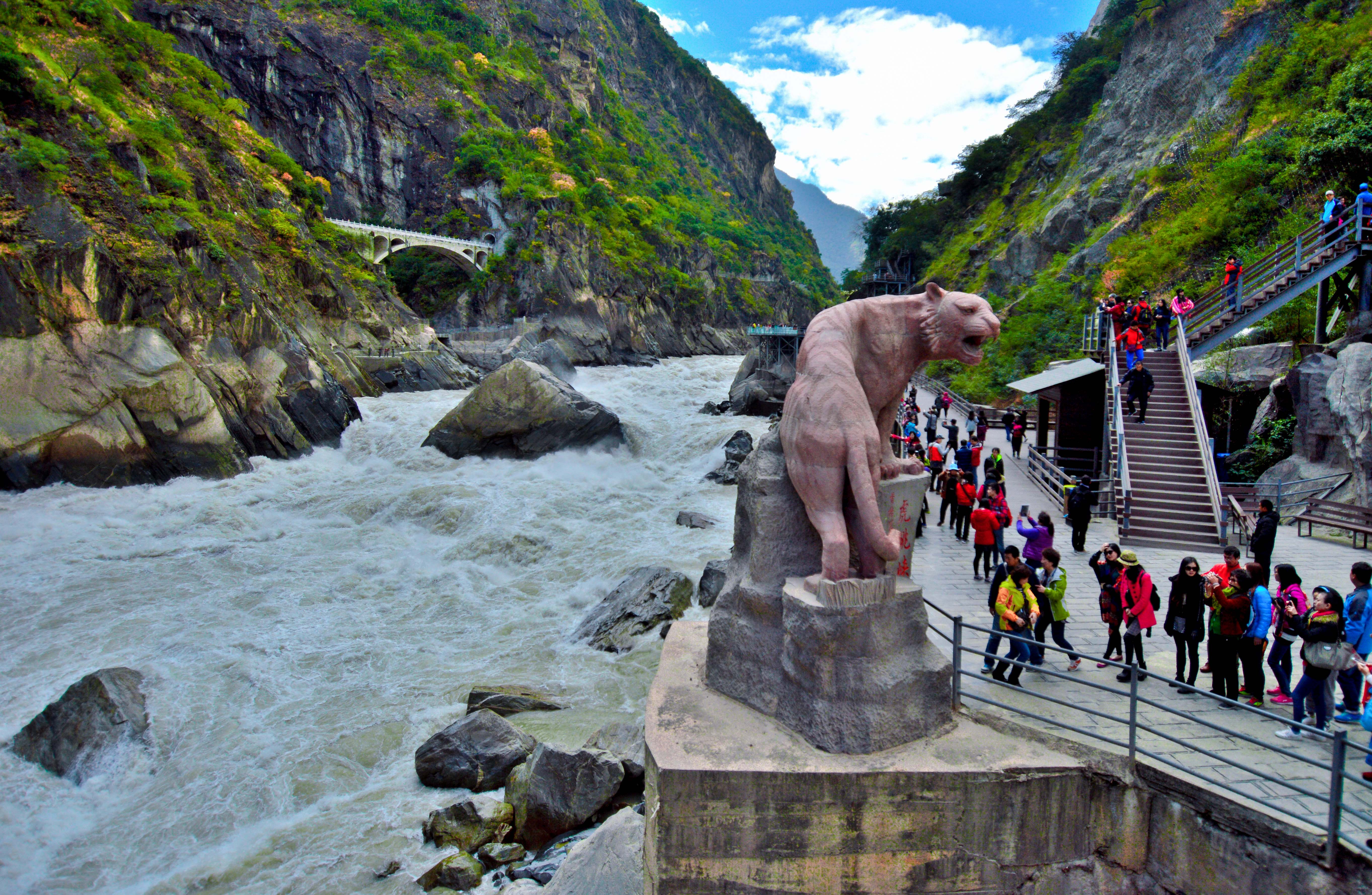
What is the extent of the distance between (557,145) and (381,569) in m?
58.6

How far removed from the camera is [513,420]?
19.5 m

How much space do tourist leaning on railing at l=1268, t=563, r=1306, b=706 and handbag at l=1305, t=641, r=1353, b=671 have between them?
0.36 metres

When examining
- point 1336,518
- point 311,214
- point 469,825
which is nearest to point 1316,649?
point 469,825

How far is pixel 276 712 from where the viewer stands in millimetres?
8297

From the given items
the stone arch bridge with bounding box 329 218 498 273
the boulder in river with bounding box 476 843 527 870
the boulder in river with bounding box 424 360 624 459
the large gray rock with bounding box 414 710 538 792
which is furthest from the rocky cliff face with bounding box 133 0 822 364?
the boulder in river with bounding box 476 843 527 870

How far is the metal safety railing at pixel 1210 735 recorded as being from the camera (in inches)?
140

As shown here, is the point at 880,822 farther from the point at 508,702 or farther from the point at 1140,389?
the point at 1140,389

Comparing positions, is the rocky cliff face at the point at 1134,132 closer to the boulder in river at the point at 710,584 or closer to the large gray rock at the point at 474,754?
the boulder in river at the point at 710,584

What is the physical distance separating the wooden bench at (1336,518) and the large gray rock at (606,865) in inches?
431

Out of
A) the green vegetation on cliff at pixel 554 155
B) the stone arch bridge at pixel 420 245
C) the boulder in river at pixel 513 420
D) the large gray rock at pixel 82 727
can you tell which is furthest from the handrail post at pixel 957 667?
the green vegetation on cliff at pixel 554 155

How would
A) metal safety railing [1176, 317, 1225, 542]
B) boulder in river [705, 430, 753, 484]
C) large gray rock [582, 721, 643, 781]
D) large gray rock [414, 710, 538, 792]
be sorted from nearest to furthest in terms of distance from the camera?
large gray rock [582, 721, 643, 781], large gray rock [414, 710, 538, 792], metal safety railing [1176, 317, 1225, 542], boulder in river [705, 430, 753, 484]

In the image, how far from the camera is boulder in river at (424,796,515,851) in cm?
614

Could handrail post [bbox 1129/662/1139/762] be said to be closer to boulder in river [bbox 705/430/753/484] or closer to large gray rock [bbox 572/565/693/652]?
large gray rock [bbox 572/565/693/652]

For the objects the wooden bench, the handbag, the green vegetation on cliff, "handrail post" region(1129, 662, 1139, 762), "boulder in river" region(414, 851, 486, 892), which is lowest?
"boulder in river" region(414, 851, 486, 892)
